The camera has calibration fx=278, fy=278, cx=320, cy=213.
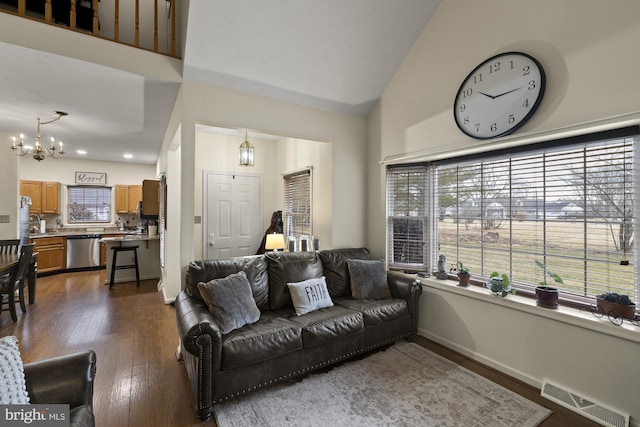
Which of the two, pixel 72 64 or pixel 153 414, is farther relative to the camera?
pixel 72 64

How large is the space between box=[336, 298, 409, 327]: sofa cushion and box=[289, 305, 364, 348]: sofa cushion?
0.10 m

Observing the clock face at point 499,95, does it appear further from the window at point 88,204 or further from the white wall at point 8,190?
the window at point 88,204

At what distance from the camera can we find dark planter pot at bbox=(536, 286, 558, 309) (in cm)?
217

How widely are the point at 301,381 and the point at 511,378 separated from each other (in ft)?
5.79

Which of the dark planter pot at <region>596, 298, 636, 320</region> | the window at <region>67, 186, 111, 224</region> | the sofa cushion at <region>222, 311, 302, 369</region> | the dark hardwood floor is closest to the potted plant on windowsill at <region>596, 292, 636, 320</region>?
the dark planter pot at <region>596, 298, 636, 320</region>

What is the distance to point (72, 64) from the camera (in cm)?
247

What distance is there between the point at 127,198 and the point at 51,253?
6.25 ft

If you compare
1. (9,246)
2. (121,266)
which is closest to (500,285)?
(121,266)

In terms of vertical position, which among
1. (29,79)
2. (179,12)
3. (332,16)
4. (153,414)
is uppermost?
(179,12)

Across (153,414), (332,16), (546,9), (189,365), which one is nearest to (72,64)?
(332,16)

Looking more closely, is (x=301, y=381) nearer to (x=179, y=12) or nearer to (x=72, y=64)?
(x=72, y=64)

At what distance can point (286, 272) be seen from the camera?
286cm

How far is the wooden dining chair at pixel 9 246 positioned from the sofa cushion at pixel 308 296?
4.20 metres

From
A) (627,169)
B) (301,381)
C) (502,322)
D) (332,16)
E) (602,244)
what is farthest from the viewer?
(332,16)
